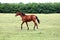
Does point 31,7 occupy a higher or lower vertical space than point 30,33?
lower

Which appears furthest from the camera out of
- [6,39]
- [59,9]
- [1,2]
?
[1,2]

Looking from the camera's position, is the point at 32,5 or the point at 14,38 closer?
the point at 14,38

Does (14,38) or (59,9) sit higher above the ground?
(14,38)

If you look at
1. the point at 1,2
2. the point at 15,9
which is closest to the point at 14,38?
the point at 15,9

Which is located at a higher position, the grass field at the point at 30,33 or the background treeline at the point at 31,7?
the grass field at the point at 30,33

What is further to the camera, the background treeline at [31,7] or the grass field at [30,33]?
the background treeline at [31,7]

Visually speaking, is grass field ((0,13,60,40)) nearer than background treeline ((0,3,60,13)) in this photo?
Yes

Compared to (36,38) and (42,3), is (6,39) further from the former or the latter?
(42,3)

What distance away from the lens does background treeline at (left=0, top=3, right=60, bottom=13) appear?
4688 cm

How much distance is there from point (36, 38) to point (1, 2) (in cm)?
3568

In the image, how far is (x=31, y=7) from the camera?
48.1 meters

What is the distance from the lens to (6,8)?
Answer: 47.0m

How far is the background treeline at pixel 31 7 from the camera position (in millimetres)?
46875

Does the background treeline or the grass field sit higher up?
the grass field
